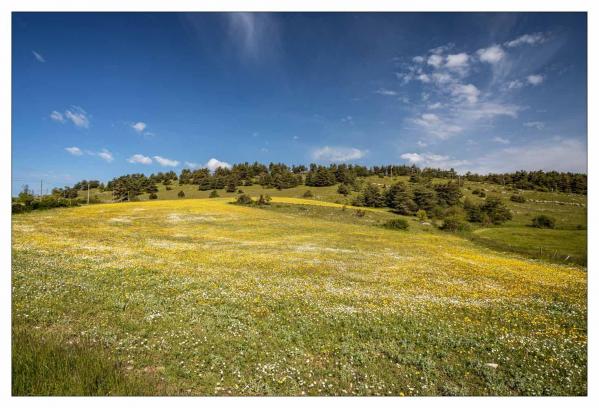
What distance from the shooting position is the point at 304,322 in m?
10.9

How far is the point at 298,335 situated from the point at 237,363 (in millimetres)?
2523

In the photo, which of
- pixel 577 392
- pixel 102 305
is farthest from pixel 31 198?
pixel 577 392

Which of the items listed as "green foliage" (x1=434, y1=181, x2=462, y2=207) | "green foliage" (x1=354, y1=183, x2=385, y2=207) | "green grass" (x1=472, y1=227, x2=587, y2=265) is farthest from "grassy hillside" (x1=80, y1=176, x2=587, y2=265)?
"green foliage" (x1=434, y1=181, x2=462, y2=207)

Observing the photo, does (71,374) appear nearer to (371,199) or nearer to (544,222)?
(544,222)

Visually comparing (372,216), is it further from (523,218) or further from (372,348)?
(372,348)

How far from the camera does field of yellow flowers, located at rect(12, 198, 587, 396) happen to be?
24.5 ft

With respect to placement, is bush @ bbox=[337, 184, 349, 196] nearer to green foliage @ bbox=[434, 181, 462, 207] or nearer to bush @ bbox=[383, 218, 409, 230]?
green foliage @ bbox=[434, 181, 462, 207]

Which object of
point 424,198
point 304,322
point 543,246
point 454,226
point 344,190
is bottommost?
point 543,246

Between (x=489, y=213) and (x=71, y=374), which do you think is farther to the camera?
(x=489, y=213)

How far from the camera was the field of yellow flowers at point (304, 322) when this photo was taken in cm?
748

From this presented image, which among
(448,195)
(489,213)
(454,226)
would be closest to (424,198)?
(448,195)

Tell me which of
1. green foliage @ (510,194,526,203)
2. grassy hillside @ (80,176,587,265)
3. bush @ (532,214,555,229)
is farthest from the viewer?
green foliage @ (510,194,526,203)

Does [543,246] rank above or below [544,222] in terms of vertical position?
below

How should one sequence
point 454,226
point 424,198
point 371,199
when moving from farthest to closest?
point 371,199, point 424,198, point 454,226
